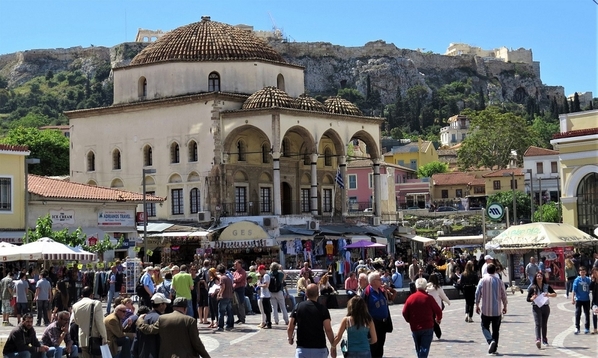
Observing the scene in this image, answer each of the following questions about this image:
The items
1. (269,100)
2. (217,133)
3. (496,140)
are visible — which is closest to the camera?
(269,100)

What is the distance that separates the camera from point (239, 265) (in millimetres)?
26203

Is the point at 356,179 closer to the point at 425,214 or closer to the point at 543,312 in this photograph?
the point at 425,214

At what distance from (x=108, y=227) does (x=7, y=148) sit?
606cm

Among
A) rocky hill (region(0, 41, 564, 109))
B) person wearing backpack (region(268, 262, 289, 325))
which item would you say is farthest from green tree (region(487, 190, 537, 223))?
rocky hill (region(0, 41, 564, 109))

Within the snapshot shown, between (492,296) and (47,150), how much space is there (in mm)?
74398

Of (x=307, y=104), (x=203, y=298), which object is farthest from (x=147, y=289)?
(x=307, y=104)

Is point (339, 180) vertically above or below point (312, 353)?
above

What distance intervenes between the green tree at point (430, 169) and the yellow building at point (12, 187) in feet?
290

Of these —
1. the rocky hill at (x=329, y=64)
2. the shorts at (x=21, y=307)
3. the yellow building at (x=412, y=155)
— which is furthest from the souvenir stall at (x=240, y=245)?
the rocky hill at (x=329, y=64)

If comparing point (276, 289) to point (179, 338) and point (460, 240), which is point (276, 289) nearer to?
point (179, 338)

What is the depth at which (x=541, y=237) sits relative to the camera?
32.9 meters

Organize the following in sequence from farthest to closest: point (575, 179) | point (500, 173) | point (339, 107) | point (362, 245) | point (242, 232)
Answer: point (500, 173) < point (339, 107) < point (242, 232) < point (362, 245) < point (575, 179)

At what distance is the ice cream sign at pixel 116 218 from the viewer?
4466cm

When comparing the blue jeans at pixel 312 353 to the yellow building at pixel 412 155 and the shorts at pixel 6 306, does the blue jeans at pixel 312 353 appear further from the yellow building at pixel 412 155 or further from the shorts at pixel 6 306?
the yellow building at pixel 412 155
